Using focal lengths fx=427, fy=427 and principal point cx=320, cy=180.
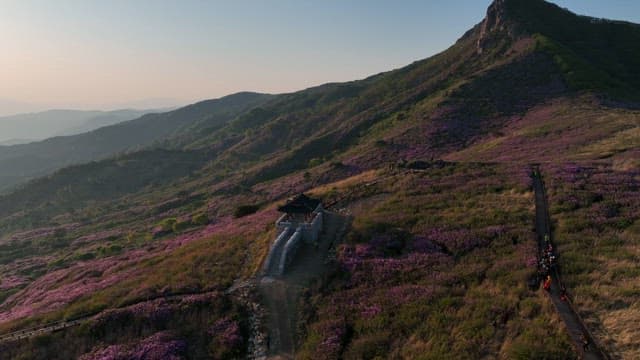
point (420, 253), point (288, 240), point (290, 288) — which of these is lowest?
point (290, 288)

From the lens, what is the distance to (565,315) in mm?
20203

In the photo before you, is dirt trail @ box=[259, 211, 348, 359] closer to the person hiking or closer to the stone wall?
the stone wall

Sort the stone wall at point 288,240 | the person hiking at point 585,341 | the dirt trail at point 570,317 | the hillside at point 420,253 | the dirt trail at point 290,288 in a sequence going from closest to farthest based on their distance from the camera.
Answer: the dirt trail at point 570,317 → the person hiking at point 585,341 → the hillside at point 420,253 → the dirt trail at point 290,288 → the stone wall at point 288,240

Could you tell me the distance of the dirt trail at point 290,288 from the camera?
941 inches

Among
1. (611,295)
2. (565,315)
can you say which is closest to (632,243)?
(611,295)

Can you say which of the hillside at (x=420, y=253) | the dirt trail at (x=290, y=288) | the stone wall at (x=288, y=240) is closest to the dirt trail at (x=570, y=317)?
the hillside at (x=420, y=253)

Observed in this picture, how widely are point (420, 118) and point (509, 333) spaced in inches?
2569

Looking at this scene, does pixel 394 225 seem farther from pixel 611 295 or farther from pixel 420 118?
pixel 420 118

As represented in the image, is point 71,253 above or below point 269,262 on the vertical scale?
below

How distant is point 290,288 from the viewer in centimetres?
2850

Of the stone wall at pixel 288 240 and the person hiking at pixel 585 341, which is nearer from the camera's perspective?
the person hiking at pixel 585 341

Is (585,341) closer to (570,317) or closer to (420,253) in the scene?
(570,317)

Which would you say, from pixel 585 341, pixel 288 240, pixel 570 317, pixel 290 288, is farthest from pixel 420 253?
pixel 585 341

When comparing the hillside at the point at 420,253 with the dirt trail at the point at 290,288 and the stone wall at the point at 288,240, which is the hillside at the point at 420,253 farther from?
the stone wall at the point at 288,240
